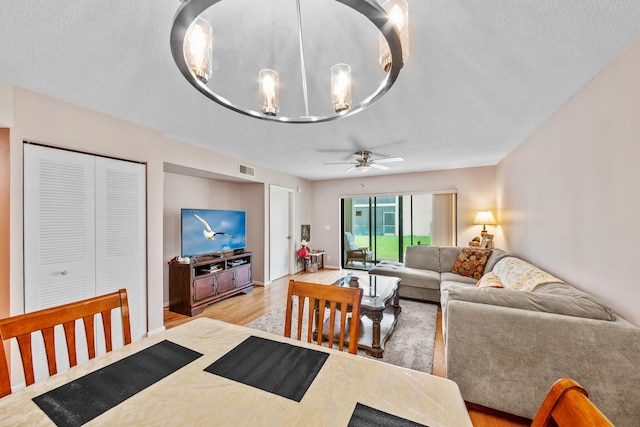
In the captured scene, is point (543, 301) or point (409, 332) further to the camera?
point (409, 332)

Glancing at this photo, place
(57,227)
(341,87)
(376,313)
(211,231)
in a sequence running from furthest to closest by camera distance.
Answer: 1. (211,231)
2. (376,313)
3. (57,227)
4. (341,87)

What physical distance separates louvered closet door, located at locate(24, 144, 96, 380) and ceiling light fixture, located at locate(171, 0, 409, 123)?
1.85 metres

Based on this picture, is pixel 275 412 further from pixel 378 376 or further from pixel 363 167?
pixel 363 167

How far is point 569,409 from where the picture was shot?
0.51 m

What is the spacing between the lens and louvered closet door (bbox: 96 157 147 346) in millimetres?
2363

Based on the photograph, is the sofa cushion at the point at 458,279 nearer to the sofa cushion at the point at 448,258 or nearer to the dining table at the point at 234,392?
the sofa cushion at the point at 448,258

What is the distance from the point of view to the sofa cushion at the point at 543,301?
1521 millimetres

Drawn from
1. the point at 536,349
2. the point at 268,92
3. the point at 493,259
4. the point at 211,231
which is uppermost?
the point at 268,92

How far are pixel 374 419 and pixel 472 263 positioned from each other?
3.77 m

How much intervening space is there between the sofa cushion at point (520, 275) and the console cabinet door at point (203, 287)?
3.74 metres

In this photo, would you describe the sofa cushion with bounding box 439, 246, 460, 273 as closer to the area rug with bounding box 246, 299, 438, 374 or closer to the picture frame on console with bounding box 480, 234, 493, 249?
the picture frame on console with bounding box 480, 234, 493, 249

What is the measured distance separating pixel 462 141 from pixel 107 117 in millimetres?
4027

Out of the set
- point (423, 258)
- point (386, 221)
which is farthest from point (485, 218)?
point (386, 221)

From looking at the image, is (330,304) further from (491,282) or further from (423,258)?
(423,258)
